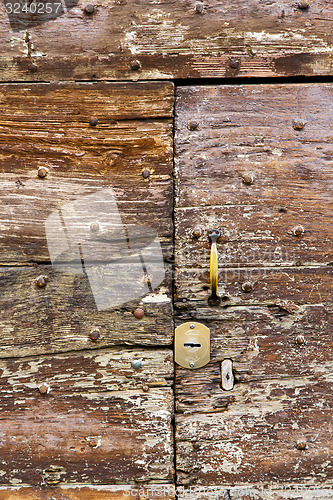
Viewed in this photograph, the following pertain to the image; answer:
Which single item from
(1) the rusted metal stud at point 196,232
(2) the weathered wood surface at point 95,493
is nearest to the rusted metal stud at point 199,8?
(1) the rusted metal stud at point 196,232

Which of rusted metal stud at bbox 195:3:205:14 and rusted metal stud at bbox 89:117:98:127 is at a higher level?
rusted metal stud at bbox 195:3:205:14

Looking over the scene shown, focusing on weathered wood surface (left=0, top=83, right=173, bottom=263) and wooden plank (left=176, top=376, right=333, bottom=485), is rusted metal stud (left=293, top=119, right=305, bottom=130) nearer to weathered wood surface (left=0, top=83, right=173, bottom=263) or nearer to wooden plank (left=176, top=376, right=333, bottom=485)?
weathered wood surface (left=0, top=83, right=173, bottom=263)

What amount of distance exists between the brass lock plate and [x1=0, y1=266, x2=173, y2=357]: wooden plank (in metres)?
0.03

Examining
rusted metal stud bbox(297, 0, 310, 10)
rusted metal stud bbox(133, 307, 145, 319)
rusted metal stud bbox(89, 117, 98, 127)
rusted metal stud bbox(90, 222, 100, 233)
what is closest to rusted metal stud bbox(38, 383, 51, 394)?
rusted metal stud bbox(133, 307, 145, 319)

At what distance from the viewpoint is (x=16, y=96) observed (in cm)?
89

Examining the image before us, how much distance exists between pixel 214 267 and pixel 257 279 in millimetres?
151

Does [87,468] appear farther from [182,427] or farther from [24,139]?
[24,139]

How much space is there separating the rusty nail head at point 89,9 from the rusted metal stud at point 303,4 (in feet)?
1.60

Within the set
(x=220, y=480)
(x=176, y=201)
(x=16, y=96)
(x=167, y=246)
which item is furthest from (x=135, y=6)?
(x=220, y=480)

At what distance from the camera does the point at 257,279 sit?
87 cm

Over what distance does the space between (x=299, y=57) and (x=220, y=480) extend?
Result: 99cm

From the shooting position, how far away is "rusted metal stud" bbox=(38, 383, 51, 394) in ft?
2.74

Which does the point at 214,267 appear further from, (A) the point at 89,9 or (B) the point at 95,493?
(A) the point at 89,9

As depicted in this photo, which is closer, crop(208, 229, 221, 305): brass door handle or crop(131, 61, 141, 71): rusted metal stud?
crop(208, 229, 221, 305): brass door handle
